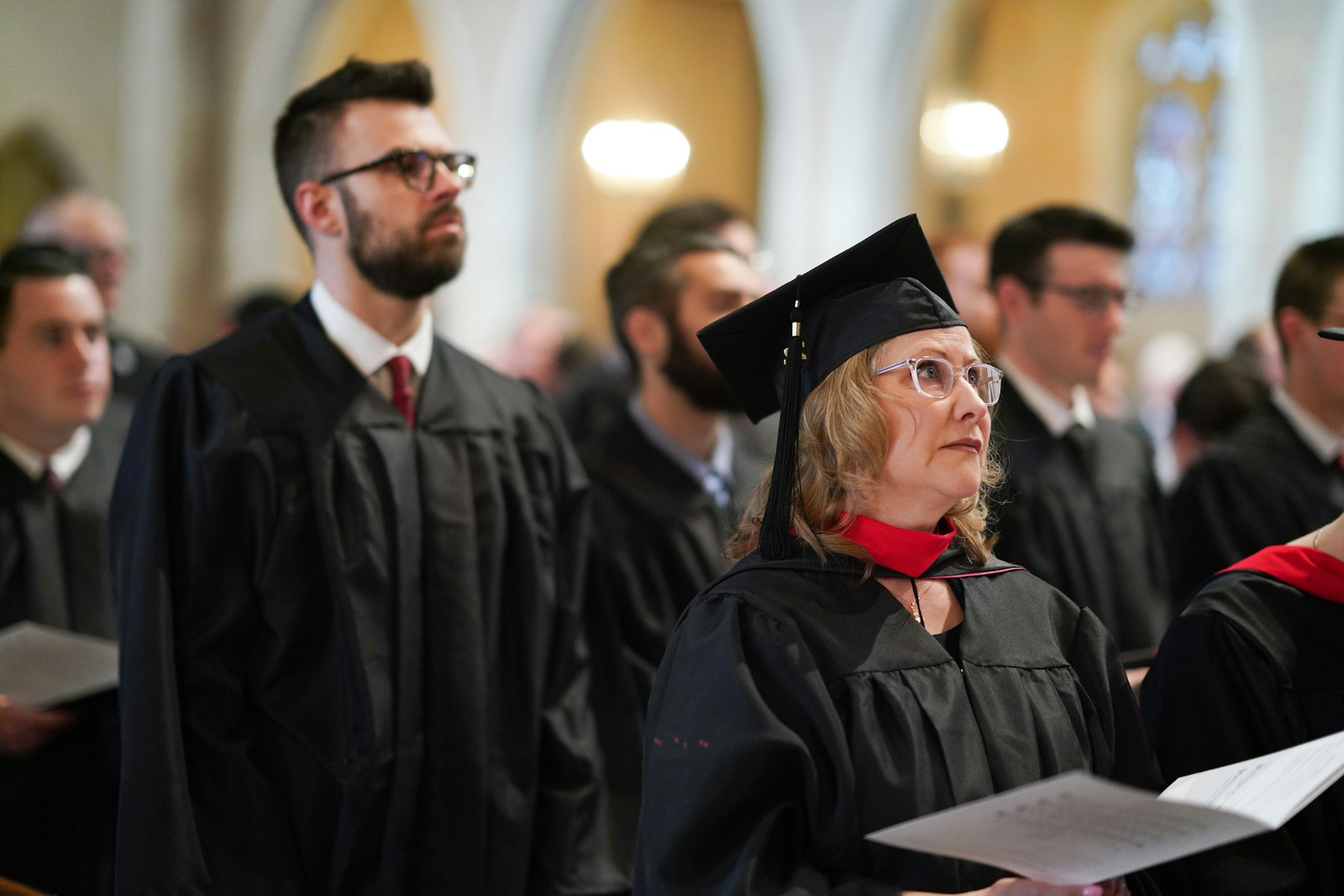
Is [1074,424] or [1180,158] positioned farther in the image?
[1180,158]

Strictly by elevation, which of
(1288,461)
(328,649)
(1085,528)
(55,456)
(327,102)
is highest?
(327,102)

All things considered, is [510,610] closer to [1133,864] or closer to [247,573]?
[247,573]

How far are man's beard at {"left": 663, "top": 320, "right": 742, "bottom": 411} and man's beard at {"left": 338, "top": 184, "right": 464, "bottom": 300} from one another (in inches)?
45.0

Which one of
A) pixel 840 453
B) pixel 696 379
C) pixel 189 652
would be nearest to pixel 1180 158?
pixel 696 379

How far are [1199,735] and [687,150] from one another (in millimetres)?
12150

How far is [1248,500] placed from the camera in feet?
13.0

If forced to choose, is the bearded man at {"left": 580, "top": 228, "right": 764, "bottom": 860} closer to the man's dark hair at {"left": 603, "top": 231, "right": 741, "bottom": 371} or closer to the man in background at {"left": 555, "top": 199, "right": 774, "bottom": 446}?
the man's dark hair at {"left": 603, "top": 231, "right": 741, "bottom": 371}

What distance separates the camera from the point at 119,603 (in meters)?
2.93

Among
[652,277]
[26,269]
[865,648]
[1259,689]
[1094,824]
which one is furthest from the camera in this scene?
[652,277]

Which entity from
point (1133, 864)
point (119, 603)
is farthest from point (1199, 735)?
point (119, 603)

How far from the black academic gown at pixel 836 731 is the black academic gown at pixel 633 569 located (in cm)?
143

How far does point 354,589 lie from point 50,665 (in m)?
0.91

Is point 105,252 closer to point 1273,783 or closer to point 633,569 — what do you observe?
→ point 633,569

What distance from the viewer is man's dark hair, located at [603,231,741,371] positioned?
4441mm
